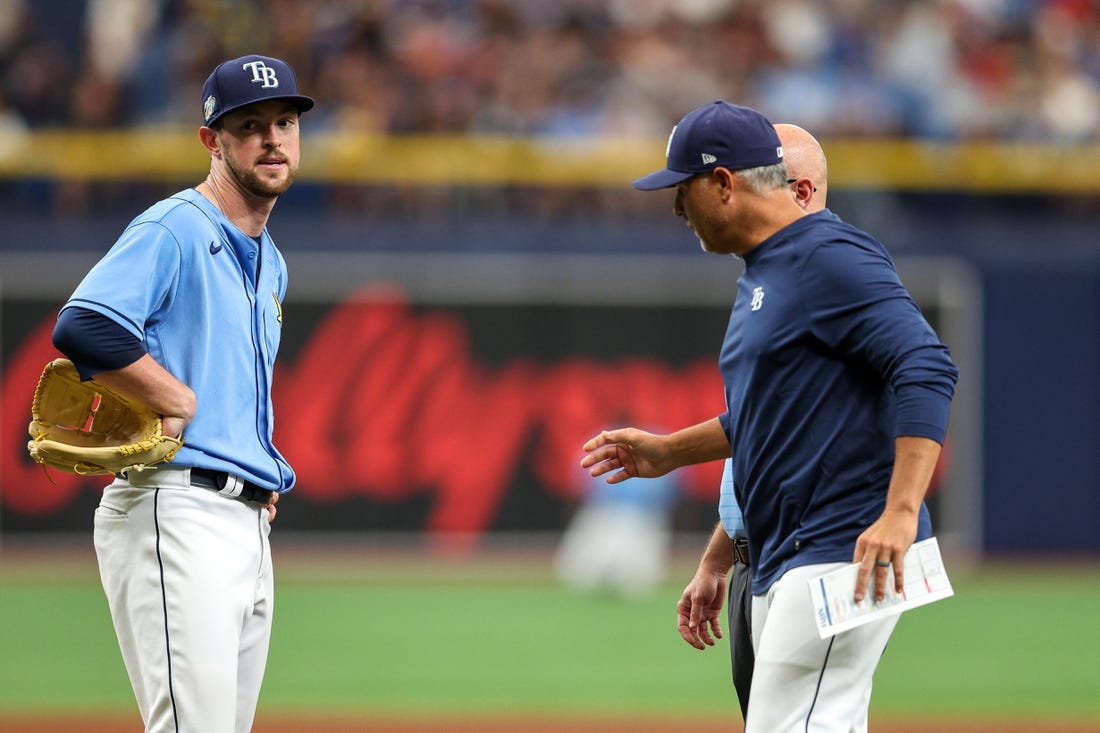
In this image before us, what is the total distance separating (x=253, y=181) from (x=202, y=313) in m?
0.42

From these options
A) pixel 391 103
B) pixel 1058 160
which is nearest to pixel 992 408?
pixel 1058 160

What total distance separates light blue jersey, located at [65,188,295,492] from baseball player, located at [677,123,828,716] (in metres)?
1.28

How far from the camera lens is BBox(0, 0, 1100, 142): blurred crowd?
51.8ft

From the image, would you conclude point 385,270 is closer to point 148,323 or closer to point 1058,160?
point 1058,160

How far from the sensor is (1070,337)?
51.1ft

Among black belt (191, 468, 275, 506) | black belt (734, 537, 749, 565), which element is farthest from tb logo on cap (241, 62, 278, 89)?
black belt (734, 537, 749, 565)

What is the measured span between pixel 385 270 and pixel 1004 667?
733 centimetres

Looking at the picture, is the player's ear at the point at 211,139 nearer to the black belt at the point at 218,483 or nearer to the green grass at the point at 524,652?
the black belt at the point at 218,483

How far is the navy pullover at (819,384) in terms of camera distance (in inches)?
154

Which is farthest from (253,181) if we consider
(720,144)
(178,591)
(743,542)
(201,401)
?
(743,542)

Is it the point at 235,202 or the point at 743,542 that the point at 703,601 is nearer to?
the point at 743,542

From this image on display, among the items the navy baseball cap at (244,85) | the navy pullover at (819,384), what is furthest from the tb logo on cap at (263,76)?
the navy pullover at (819,384)

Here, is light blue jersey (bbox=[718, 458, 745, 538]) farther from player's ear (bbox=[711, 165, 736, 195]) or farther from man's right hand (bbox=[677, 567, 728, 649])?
player's ear (bbox=[711, 165, 736, 195])

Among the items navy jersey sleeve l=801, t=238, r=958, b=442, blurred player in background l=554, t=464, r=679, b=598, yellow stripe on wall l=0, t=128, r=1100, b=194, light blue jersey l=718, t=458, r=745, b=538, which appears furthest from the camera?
yellow stripe on wall l=0, t=128, r=1100, b=194
